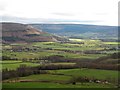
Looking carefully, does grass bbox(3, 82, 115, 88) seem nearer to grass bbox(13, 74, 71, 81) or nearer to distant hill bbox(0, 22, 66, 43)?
grass bbox(13, 74, 71, 81)

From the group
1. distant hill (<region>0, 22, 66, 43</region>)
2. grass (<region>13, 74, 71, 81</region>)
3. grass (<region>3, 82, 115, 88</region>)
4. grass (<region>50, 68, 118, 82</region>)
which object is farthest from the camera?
distant hill (<region>0, 22, 66, 43</region>)

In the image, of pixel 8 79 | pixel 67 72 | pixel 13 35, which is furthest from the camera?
pixel 13 35

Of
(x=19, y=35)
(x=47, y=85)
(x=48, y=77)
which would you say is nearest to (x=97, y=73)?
(x=48, y=77)

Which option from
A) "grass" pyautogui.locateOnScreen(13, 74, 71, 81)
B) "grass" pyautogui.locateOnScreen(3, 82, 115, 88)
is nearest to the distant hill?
"grass" pyautogui.locateOnScreen(13, 74, 71, 81)

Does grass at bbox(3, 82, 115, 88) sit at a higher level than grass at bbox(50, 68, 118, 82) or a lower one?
lower

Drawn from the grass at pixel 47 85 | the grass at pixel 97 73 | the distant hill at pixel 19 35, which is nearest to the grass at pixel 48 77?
the grass at pixel 97 73

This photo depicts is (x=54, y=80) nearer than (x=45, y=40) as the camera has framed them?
Yes

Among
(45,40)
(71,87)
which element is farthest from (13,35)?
(71,87)

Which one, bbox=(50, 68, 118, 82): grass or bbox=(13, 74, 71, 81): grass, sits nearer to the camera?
bbox=(13, 74, 71, 81): grass

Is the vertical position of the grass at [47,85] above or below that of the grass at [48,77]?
below

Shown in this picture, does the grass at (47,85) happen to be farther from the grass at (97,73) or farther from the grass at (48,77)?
the grass at (97,73)

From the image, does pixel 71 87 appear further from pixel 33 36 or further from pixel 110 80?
pixel 33 36
